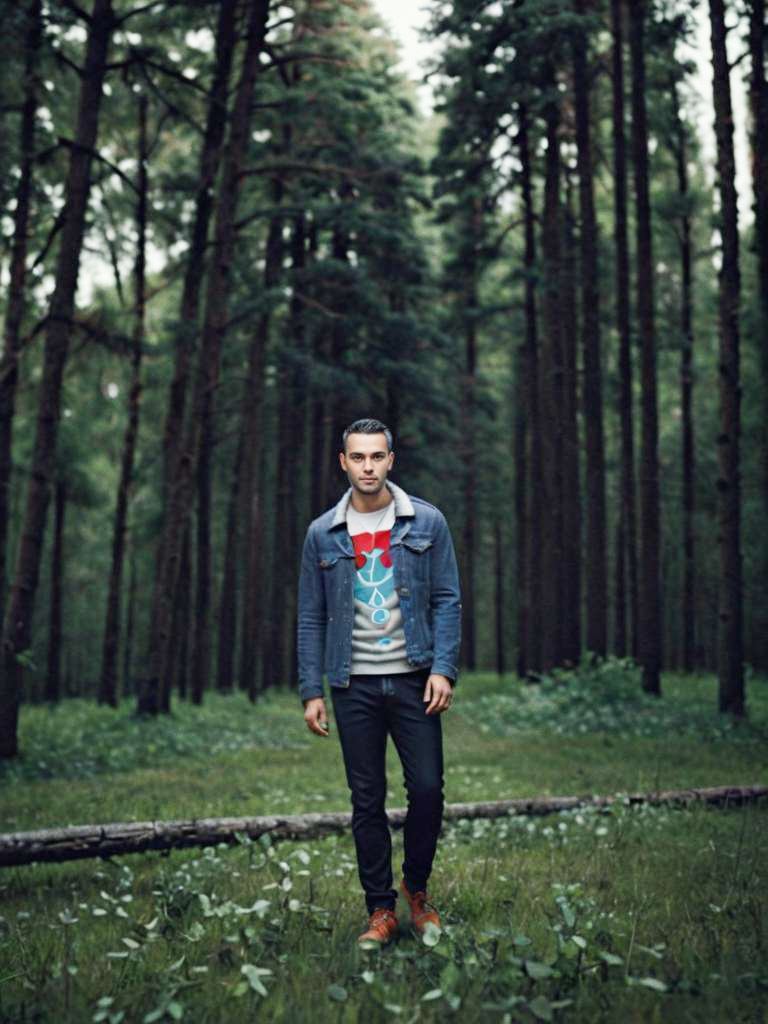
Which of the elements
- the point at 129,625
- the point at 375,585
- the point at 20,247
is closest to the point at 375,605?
the point at 375,585

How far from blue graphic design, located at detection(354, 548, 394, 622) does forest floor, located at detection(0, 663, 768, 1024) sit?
A: 4.86 ft

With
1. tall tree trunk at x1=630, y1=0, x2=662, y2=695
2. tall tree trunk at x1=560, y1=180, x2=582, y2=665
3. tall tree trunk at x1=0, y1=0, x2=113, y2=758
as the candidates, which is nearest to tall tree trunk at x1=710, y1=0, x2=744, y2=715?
tall tree trunk at x1=630, y1=0, x2=662, y2=695

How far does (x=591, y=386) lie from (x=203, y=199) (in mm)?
8239

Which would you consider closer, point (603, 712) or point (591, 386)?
point (603, 712)

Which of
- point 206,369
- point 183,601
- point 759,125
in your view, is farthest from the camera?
point 183,601

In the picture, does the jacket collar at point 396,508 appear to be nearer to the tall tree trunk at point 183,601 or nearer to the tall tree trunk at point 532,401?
the tall tree trunk at point 532,401

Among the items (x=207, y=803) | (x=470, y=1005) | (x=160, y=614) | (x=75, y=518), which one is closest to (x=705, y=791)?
(x=207, y=803)

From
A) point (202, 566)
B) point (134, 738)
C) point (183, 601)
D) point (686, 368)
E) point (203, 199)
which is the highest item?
point (203, 199)

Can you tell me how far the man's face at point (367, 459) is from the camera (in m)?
4.71

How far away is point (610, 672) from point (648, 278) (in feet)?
23.6

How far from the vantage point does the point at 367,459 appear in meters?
4.71

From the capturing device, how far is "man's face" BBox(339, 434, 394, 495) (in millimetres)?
4715

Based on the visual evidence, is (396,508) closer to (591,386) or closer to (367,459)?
(367,459)

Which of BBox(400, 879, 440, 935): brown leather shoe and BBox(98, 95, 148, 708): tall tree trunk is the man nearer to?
BBox(400, 879, 440, 935): brown leather shoe
